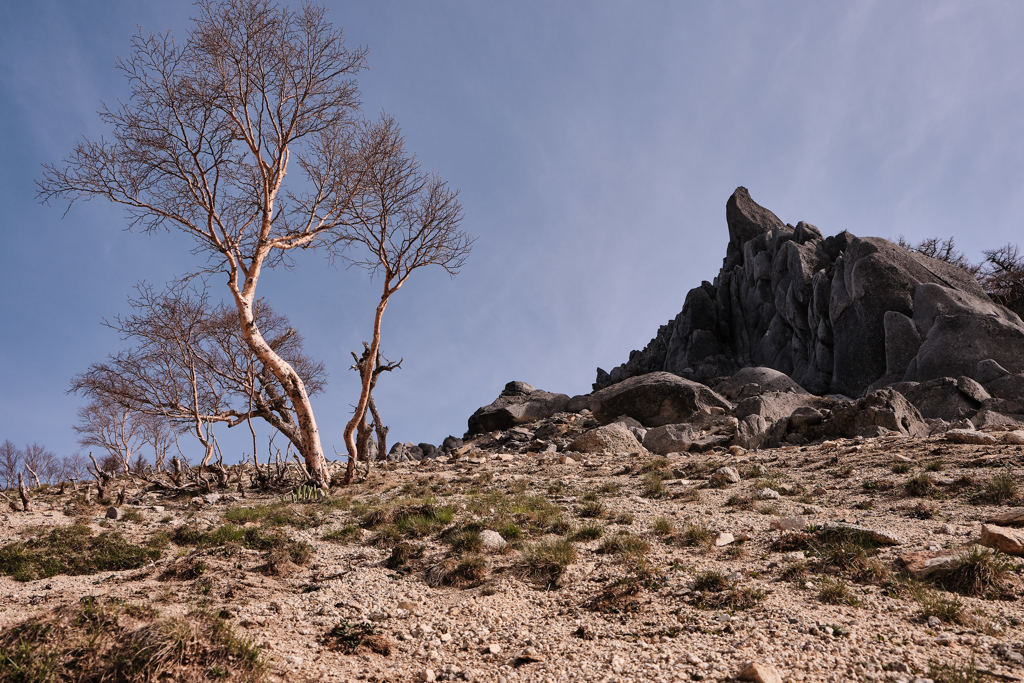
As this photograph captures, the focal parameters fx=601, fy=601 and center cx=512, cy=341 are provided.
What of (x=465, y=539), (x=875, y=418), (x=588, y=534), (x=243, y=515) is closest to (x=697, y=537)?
(x=588, y=534)

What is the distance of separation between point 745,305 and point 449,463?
143 ft

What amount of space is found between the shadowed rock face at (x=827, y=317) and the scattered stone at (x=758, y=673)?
2817cm

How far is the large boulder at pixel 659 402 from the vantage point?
25297 millimetres

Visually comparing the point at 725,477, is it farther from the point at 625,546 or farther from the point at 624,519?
the point at 625,546

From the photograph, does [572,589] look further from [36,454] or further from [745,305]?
[745,305]

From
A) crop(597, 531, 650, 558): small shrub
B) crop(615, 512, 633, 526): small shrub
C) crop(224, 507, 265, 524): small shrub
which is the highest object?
crop(224, 507, 265, 524): small shrub

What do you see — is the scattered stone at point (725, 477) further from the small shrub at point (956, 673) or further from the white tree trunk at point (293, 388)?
the white tree trunk at point (293, 388)

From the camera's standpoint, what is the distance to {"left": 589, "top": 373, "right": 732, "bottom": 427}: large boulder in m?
25.3

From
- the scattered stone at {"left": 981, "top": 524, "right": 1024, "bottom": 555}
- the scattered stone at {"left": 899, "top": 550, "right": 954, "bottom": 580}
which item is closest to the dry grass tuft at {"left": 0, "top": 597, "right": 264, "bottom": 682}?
the scattered stone at {"left": 899, "top": 550, "right": 954, "bottom": 580}

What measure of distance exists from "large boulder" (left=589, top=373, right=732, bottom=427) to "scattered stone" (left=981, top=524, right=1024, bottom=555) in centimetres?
1743

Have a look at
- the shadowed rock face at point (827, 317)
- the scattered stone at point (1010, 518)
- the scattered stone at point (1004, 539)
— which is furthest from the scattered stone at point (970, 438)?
the shadowed rock face at point (827, 317)

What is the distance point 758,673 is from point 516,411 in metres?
25.0

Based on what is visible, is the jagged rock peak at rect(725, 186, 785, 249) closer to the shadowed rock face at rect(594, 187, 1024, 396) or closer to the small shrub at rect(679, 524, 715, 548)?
the shadowed rock face at rect(594, 187, 1024, 396)

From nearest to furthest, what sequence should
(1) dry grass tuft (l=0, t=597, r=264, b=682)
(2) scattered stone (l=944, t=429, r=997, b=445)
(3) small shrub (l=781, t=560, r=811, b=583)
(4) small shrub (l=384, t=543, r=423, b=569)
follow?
(1) dry grass tuft (l=0, t=597, r=264, b=682)
(3) small shrub (l=781, t=560, r=811, b=583)
(4) small shrub (l=384, t=543, r=423, b=569)
(2) scattered stone (l=944, t=429, r=997, b=445)
